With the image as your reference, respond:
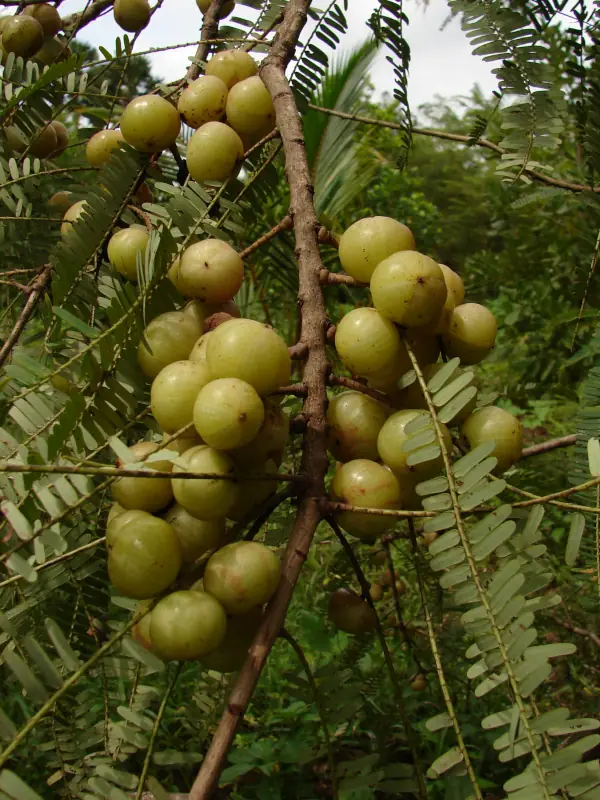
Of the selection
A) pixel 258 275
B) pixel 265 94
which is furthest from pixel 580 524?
pixel 258 275

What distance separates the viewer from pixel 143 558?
0.43m

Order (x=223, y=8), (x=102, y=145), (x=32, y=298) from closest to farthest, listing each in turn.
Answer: (x=32, y=298) < (x=102, y=145) < (x=223, y=8)

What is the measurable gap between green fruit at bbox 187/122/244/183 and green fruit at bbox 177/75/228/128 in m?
0.07

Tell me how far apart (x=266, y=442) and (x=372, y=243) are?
0.21 metres

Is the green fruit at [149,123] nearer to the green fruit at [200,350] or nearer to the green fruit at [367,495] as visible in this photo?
the green fruit at [200,350]

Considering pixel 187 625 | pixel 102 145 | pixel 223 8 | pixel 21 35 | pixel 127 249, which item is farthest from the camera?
pixel 223 8

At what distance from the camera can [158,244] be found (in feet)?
1.71

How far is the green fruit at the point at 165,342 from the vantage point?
537mm

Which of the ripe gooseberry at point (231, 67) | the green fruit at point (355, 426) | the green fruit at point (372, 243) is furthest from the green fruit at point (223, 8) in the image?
the green fruit at point (355, 426)

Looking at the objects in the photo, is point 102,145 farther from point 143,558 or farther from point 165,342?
point 143,558

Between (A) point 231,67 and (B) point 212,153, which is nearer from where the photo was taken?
(B) point 212,153

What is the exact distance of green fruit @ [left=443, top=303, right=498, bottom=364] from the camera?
1.94ft

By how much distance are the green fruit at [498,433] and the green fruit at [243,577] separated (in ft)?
0.68

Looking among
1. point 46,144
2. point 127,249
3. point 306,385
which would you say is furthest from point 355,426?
point 46,144
